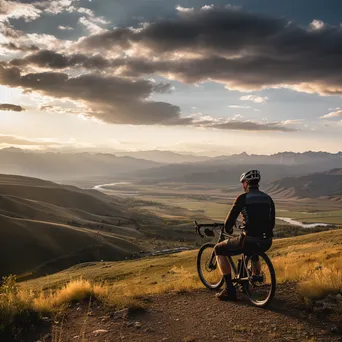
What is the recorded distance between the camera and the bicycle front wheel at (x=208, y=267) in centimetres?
1184

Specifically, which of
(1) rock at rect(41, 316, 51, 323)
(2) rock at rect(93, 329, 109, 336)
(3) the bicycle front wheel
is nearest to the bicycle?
(3) the bicycle front wheel

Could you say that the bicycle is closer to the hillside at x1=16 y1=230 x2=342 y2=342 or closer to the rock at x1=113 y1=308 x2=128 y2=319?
the hillside at x1=16 y1=230 x2=342 y2=342

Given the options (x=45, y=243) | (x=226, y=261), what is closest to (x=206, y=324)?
(x=226, y=261)

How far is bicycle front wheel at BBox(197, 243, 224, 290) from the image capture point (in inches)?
466

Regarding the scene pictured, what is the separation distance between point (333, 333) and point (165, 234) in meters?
127

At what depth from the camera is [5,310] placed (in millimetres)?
8914

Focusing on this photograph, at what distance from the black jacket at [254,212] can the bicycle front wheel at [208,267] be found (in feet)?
8.82

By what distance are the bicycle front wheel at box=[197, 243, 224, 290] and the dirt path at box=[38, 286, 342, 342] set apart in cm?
131

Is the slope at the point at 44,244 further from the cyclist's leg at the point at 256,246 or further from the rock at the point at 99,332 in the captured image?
the cyclist's leg at the point at 256,246

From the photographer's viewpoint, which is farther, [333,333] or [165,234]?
[165,234]

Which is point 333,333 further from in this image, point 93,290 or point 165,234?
point 165,234

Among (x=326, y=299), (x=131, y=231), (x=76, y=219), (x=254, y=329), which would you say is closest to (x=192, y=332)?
(x=254, y=329)

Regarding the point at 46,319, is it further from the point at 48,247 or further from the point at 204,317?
the point at 48,247

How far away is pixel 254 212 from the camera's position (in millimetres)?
9312
